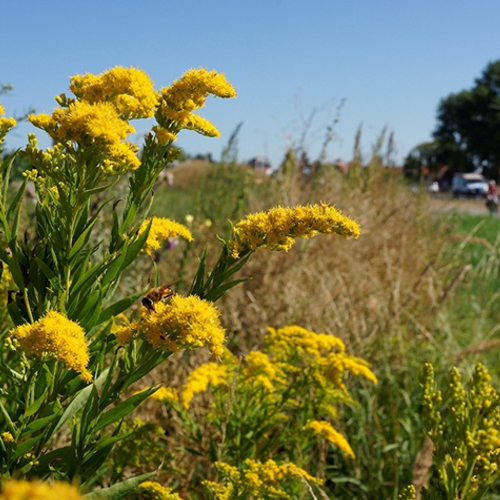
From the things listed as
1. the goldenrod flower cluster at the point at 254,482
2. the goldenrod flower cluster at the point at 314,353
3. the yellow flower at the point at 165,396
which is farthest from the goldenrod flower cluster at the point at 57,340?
the goldenrod flower cluster at the point at 314,353

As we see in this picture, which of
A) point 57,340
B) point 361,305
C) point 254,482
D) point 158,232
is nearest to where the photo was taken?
point 57,340

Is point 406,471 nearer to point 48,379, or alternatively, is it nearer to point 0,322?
point 0,322

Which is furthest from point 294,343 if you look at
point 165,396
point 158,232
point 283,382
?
point 158,232

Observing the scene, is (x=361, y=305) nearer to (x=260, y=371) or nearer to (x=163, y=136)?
(x=260, y=371)

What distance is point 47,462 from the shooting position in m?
1.43

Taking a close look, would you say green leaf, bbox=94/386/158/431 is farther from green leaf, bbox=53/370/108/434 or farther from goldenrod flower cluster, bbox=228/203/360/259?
goldenrod flower cluster, bbox=228/203/360/259

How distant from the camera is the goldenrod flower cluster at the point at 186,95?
1.53 m

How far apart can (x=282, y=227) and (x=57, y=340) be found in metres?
0.56

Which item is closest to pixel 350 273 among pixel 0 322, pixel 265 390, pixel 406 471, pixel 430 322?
pixel 430 322

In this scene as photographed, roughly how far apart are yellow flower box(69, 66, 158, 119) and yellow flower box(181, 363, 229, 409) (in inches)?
45.4

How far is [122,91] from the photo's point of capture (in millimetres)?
1456

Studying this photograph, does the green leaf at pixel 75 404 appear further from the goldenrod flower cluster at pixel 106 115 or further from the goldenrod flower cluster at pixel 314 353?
the goldenrod flower cluster at pixel 314 353

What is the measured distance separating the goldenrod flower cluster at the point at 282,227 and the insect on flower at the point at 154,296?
175 millimetres

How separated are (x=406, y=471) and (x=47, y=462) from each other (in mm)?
2222
